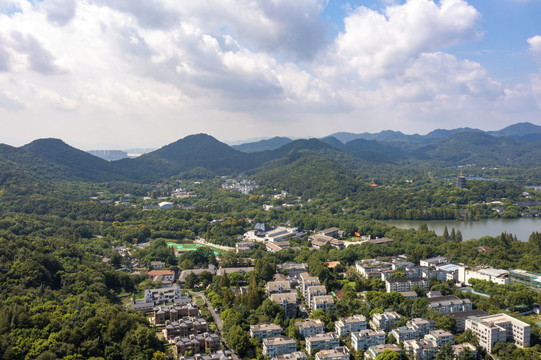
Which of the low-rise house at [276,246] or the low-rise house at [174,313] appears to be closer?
the low-rise house at [174,313]

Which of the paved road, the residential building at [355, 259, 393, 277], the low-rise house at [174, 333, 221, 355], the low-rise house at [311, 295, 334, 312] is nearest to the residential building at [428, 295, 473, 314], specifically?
the low-rise house at [311, 295, 334, 312]

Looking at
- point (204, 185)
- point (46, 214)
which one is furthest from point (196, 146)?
point (46, 214)

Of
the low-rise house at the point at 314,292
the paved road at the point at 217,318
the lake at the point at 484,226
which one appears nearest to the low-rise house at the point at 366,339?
the low-rise house at the point at 314,292

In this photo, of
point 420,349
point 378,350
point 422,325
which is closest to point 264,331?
point 378,350

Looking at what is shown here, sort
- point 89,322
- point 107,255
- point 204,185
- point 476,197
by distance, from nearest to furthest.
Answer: point 89,322 → point 107,255 → point 476,197 → point 204,185

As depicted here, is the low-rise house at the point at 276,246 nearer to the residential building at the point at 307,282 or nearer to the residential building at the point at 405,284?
the residential building at the point at 307,282

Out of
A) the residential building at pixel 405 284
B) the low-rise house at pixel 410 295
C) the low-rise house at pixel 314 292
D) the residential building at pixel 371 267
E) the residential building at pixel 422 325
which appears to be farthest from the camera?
the residential building at pixel 371 267

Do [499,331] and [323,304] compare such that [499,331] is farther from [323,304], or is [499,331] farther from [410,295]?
[323,304]

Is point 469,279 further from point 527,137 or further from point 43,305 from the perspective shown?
point 527,137
